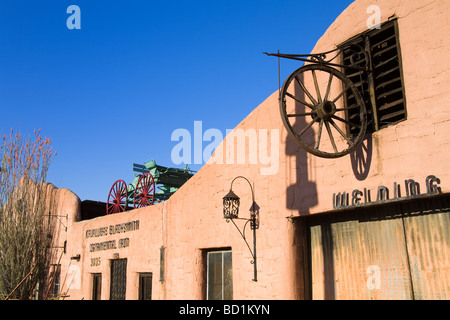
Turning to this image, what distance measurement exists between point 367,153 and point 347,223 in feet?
4.46

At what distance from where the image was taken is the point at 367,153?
23.5ft

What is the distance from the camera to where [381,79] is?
7457 mm

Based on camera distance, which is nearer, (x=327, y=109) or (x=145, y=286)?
A: (x=327, y=109)

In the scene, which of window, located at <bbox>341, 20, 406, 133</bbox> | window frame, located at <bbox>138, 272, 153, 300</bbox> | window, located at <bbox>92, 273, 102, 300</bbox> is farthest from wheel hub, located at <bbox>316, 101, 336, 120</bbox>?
window, located at <bbox>92, 273, 102, 300</bbox>

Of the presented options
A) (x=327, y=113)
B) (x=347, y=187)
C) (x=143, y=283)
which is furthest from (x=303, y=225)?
(x=143, y=283)

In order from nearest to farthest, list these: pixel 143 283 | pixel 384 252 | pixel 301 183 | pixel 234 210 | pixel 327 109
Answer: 1. pixel 384 252
2. pixel 327 109
3. pixel 301 183
4. pixel 234 210
5. pixel 143 283

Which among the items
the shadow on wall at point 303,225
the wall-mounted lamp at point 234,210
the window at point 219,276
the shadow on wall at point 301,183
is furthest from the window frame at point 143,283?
the shadow on wall at point 301,183

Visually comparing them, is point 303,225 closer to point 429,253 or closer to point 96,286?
point 429,253

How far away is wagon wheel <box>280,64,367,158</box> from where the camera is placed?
270 inches

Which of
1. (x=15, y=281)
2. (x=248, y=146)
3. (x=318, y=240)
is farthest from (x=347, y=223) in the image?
(x=15, y=281)

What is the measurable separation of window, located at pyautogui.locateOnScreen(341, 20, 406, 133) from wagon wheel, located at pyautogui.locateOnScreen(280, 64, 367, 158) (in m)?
0.13

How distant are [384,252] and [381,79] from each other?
2.97m

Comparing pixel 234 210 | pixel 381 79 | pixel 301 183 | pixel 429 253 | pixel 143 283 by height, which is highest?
pixel 381 79

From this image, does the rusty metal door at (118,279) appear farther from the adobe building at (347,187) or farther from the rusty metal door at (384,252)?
the rusty metal door at (384,252)
